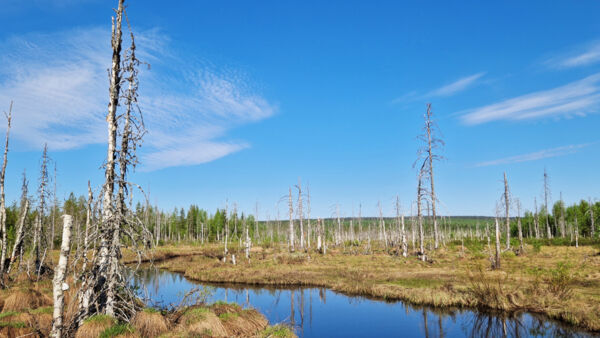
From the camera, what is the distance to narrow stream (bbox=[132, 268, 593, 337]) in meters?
16.1

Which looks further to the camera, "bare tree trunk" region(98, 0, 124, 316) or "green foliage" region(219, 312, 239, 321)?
"green foliage" region(219, 312, 239, 321)

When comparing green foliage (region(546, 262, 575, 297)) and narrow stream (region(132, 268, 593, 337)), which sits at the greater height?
green foliage (region(546, 262, 575, 297))

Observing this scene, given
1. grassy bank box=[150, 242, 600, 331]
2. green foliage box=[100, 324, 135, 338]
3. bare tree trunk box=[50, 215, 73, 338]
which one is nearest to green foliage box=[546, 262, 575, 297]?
grassy bank box=[150, 242, 600, 331]

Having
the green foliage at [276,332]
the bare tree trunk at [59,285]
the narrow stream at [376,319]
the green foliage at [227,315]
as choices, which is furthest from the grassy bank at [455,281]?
the bare tree trunk at [59,285]

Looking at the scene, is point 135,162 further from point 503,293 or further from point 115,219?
point 503,293

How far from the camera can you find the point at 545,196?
6231 centimetres

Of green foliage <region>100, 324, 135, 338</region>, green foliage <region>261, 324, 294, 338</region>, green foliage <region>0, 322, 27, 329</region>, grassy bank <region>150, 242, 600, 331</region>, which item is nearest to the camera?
green foliage <region>100, 324, 135, 338</region>

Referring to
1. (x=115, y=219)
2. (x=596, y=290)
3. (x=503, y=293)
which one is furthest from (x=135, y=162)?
(x=596, y=290)

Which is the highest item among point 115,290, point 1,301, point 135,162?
point 135,162

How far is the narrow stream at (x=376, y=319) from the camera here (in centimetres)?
1609

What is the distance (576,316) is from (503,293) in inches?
159

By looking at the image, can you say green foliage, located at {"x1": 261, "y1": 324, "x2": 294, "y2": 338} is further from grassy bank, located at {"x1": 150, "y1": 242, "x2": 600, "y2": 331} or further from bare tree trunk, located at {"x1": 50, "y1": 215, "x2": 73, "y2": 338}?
grassy bank, located at {"x1": 150, "y1": 242, "x2": 600, "y2": 331}

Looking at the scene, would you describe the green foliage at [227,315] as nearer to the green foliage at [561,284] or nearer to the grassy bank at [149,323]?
the grassy bank at [149,323]

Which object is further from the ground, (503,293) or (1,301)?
(1,301)
